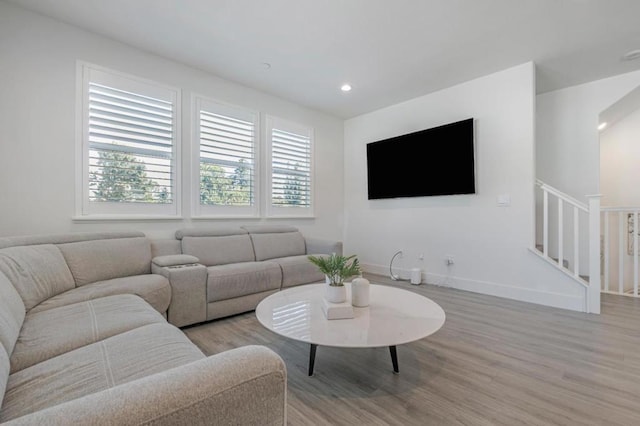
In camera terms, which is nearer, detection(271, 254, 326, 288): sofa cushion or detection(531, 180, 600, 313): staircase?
detection(531, 180, 600, 313): staircase

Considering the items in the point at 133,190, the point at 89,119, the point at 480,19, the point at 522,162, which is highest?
the point at 480,19

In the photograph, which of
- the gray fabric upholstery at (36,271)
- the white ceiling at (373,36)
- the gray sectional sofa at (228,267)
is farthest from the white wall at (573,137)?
the gray fabric upholstery at (36,271)

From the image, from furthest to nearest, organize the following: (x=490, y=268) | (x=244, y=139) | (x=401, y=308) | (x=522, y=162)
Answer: (x=244, y=139)
(x=490, y=268)
(x=522, y=162)
(x=401, y=308)

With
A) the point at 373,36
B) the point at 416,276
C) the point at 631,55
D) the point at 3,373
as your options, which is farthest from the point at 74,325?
the point at 631,55

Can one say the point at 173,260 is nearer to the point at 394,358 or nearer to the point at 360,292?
the point at 360,292

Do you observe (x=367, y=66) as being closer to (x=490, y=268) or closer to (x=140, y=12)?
(x=140, y=12)

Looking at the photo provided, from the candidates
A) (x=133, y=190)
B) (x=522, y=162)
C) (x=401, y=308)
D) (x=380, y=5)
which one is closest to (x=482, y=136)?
(x=522, y=162)

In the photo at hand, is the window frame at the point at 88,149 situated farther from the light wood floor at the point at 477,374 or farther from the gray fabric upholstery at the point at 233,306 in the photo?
the light wood floor at the point at 477,374

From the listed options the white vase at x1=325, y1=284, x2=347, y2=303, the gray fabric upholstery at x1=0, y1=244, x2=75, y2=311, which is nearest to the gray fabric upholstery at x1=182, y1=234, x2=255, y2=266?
the gray fabric upholstery at x1=0, y1=244, x2=75, y2=311

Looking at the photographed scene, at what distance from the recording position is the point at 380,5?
238cm

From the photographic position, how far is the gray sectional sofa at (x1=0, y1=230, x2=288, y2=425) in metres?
0.61

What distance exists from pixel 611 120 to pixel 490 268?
9.50ft

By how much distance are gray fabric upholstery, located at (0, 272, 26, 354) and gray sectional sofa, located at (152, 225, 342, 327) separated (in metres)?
1.03

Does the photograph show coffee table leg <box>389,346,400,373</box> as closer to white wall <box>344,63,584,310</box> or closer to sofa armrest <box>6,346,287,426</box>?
sofa armrest <box>6,346,287,426</box>
